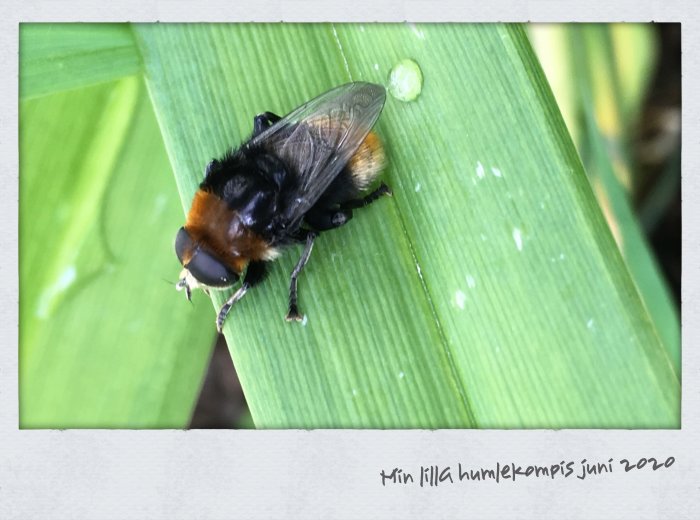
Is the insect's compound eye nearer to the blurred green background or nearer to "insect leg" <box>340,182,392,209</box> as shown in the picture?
the blurred green background

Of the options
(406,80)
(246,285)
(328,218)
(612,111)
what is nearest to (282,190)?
(328,218)

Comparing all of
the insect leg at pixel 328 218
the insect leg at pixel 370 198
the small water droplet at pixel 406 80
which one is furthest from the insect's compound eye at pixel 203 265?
the small water droplet at pixel 406 80

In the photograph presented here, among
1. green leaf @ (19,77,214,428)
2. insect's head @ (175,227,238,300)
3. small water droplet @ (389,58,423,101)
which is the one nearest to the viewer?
insect's head @ (175,227,238,300)

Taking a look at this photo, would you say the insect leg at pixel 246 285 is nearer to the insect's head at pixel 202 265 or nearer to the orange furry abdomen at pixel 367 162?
the insect's head at pixel 202 265

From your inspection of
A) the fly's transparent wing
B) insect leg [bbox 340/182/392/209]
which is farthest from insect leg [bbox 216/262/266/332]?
insect leg [bbox 340/182/392/209]

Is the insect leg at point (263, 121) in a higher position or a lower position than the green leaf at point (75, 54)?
lower

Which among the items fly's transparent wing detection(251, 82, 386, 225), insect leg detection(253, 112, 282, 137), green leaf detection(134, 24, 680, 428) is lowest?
green leaf detection(134, 24, 680, 428)

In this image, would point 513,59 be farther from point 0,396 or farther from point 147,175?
point 0,396

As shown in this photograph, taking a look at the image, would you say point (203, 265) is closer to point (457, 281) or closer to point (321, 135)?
point (321, 135)
